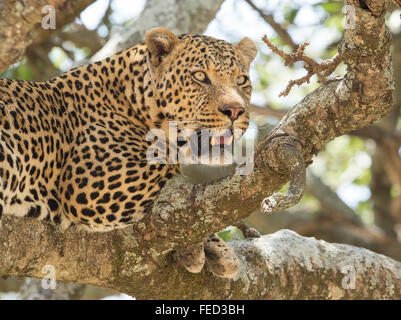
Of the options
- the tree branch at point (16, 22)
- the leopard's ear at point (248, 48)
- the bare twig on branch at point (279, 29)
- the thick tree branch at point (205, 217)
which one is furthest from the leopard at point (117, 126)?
the bare twig on branch at point (279, 29)

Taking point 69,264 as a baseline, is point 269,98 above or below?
above

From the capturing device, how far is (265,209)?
4180 mm

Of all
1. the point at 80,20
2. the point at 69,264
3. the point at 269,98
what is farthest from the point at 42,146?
the point at 269,98

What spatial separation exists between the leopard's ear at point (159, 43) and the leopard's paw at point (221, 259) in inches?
76.8

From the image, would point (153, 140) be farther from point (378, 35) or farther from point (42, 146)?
point (378, 35)

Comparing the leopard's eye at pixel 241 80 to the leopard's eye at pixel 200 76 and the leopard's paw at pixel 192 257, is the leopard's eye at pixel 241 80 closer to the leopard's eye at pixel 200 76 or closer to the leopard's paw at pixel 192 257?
the leopard's eye at pixel 200 76

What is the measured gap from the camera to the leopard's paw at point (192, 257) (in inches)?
232

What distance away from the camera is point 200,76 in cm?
636

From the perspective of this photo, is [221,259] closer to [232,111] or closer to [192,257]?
[192,257]

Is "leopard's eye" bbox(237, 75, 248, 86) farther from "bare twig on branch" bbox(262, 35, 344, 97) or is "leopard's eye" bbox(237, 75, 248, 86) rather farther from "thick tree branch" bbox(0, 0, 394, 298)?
"bare twig on branch" bbox(262, 35, 344, 97)

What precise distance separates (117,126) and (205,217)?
1521mm

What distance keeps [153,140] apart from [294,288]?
7.40ft

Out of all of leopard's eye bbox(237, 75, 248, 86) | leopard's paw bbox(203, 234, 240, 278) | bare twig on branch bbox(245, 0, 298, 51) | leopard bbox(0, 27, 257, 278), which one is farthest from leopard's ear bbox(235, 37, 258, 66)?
bare twig on branch bbox(245, 0, 298, 51)

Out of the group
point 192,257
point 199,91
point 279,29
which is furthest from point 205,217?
point 279,29
